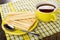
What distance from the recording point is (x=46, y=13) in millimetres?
603

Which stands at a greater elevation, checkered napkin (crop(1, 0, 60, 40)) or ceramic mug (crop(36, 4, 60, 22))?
ceramic mug (crop(36, 4, 60, 22))

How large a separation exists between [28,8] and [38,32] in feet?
0.84

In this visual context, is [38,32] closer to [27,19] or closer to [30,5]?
[27,19]

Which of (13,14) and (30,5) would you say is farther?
(30,5)

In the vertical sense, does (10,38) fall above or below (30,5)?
below

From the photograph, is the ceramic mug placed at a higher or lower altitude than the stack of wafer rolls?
higher

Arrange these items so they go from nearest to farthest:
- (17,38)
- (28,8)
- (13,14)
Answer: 1. (17,38)
2. (13,14)
3. (28,8)

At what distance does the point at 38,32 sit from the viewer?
569 millimetres

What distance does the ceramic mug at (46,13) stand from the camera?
0.60m

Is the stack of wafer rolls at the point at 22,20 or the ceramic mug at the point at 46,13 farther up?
the ceramic mug at the point at 46,13

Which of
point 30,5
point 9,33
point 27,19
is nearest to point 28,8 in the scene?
point 30,5

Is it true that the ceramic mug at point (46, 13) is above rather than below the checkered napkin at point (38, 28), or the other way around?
above

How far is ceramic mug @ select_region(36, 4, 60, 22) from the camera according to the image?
0.60m

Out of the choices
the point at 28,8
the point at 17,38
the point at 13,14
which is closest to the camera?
the point at 17,38
